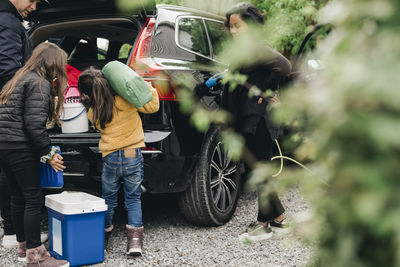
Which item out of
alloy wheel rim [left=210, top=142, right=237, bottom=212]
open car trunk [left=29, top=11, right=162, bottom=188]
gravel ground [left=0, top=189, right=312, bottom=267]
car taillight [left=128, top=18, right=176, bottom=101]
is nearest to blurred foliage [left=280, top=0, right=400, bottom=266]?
gravel ground [left=0, top=189, right=312, bottom=267]

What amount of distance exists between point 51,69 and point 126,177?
93cm

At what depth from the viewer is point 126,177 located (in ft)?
11.2

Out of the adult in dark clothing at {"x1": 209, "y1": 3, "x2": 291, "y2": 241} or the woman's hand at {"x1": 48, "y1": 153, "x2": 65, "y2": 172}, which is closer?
the woman's hand at {"x1": 48, "y1": 153, "x2": 65, "y2": 172}

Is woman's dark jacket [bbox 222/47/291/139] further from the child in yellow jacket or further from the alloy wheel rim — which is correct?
the child in yellow jacket

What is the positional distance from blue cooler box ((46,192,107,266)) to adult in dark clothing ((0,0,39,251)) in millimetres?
572

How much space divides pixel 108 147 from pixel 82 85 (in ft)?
1.60

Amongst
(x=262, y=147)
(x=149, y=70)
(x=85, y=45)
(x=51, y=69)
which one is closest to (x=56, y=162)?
(x=51, y=69)

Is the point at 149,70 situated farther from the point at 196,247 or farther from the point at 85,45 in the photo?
the point at 85,45

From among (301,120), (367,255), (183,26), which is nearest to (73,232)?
(183,26)

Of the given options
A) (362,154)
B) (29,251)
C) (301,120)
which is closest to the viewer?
(362,154)

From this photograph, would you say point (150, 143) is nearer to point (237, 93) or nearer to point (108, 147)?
point (108, 147)

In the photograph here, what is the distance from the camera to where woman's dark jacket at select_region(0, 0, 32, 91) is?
3.50 metres

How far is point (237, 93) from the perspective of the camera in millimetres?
3730

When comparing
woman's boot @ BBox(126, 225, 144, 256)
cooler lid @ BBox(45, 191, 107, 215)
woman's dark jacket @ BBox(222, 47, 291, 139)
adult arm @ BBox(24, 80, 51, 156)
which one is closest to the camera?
adult arm @ BBox(24, 80, 51, 156)
